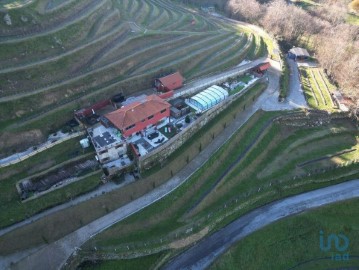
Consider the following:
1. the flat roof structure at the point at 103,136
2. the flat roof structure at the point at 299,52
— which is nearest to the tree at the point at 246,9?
the flat roof structure at the point at 299,52

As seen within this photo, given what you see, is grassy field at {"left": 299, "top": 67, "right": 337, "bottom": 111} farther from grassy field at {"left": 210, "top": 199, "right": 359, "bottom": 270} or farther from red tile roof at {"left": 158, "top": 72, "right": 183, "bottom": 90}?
red tile roof at {"left": 158, "top": 72, "right": 183, "bottom": 90}

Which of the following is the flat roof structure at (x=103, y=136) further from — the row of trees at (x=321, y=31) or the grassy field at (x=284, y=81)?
the row of trees at (x=321, y=31)

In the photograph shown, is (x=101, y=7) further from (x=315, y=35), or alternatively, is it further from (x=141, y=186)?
(x=315, y=35)

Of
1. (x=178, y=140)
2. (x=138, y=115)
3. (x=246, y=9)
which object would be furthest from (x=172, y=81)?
(x=246, y=9)

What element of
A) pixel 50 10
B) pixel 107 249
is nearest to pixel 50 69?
pixel 50 10

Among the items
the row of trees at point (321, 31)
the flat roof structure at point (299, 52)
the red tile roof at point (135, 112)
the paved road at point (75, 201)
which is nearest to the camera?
the paved road at point (75, 201)

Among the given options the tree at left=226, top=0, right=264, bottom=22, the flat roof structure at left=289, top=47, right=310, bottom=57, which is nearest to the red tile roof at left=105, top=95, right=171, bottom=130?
the flat roof structure at left=289, top=47, right=310, bottom=57

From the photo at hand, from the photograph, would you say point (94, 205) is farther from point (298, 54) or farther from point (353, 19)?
point (353, 19)
